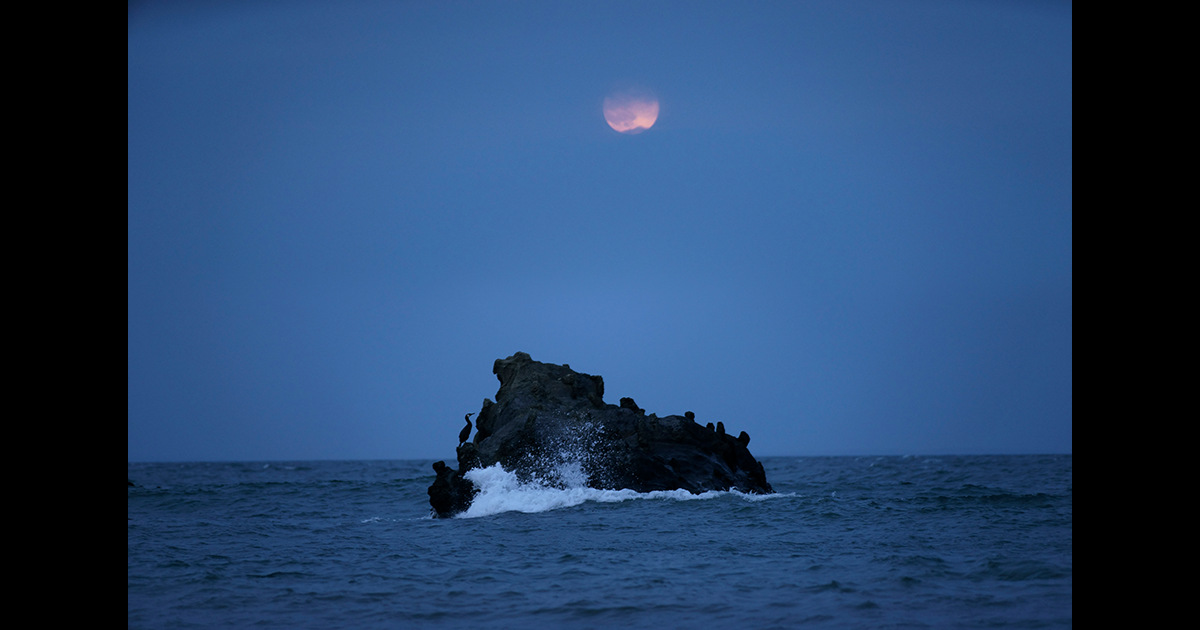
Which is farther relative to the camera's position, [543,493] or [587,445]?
[587,445]

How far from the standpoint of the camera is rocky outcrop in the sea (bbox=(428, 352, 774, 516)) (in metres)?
26.2

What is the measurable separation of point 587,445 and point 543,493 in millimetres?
2846

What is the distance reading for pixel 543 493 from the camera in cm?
2522

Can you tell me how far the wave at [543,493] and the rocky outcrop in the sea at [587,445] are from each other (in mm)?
182

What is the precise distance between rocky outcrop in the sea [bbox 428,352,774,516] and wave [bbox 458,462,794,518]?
182 millimetres

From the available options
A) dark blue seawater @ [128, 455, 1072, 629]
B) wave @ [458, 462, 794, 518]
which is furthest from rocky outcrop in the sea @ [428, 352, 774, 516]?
dark blue seawater @ [128, 455, 1072, 629]

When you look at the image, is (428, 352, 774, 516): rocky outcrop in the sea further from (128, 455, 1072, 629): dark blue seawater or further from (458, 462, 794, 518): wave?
(128, 455, 1072, 629): dark blue seawater

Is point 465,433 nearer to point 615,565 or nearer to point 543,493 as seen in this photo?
point 543,493

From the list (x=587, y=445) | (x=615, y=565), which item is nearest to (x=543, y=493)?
(x=587, y=445)

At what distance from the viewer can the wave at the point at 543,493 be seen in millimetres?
24094

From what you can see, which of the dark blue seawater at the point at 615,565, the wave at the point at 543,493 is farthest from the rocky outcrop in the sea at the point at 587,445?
the dark blue seawater at the point at 615,565
